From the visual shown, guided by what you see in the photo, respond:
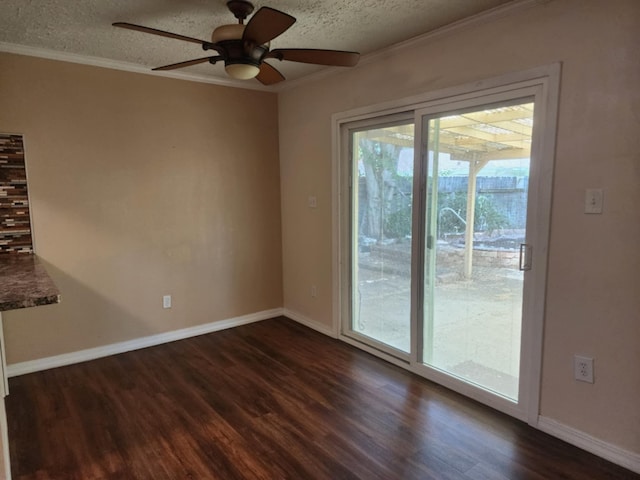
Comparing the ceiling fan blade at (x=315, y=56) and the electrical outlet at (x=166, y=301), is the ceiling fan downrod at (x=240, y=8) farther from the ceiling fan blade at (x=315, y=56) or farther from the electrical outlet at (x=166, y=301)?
the electrical outlet at (x=166, y=301)

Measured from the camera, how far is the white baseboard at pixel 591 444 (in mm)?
1955

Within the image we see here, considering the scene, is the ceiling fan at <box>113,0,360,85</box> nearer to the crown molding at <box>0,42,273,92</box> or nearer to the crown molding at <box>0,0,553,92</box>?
the crown molding at <box>0,0,553,92</box>

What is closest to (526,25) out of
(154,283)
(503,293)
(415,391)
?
(503,293)

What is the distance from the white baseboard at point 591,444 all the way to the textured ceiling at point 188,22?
93.3 inches

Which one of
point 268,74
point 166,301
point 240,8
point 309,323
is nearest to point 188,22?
point 240,8

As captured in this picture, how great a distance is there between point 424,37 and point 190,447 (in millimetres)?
2895

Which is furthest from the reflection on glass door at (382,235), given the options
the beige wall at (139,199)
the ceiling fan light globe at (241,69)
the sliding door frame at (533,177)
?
the ceiling fan light globe at (241,69)

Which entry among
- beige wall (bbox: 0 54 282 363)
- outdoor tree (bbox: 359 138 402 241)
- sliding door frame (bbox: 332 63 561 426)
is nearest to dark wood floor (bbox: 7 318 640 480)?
sliding door frame (bbox: 332 63 561 426)

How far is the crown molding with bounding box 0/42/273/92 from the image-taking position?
285 cm

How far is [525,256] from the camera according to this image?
2.29m

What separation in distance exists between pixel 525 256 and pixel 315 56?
5.31 ft

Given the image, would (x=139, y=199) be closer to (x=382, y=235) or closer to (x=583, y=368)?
(x=382, y=235)

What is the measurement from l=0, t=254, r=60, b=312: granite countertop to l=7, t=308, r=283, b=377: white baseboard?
0.92 meters

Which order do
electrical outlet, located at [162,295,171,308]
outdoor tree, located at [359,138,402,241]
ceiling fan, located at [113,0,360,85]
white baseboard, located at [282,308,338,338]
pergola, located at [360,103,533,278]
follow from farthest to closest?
white baseboard, located at [282,308,338,338]
electrical outlet, located at [162,295,171,308]
outdoor tree, located at [359,138,402,241]
pergola, located at [360,103,533,278]
ceiling fan, located at [113,0,360,85]
